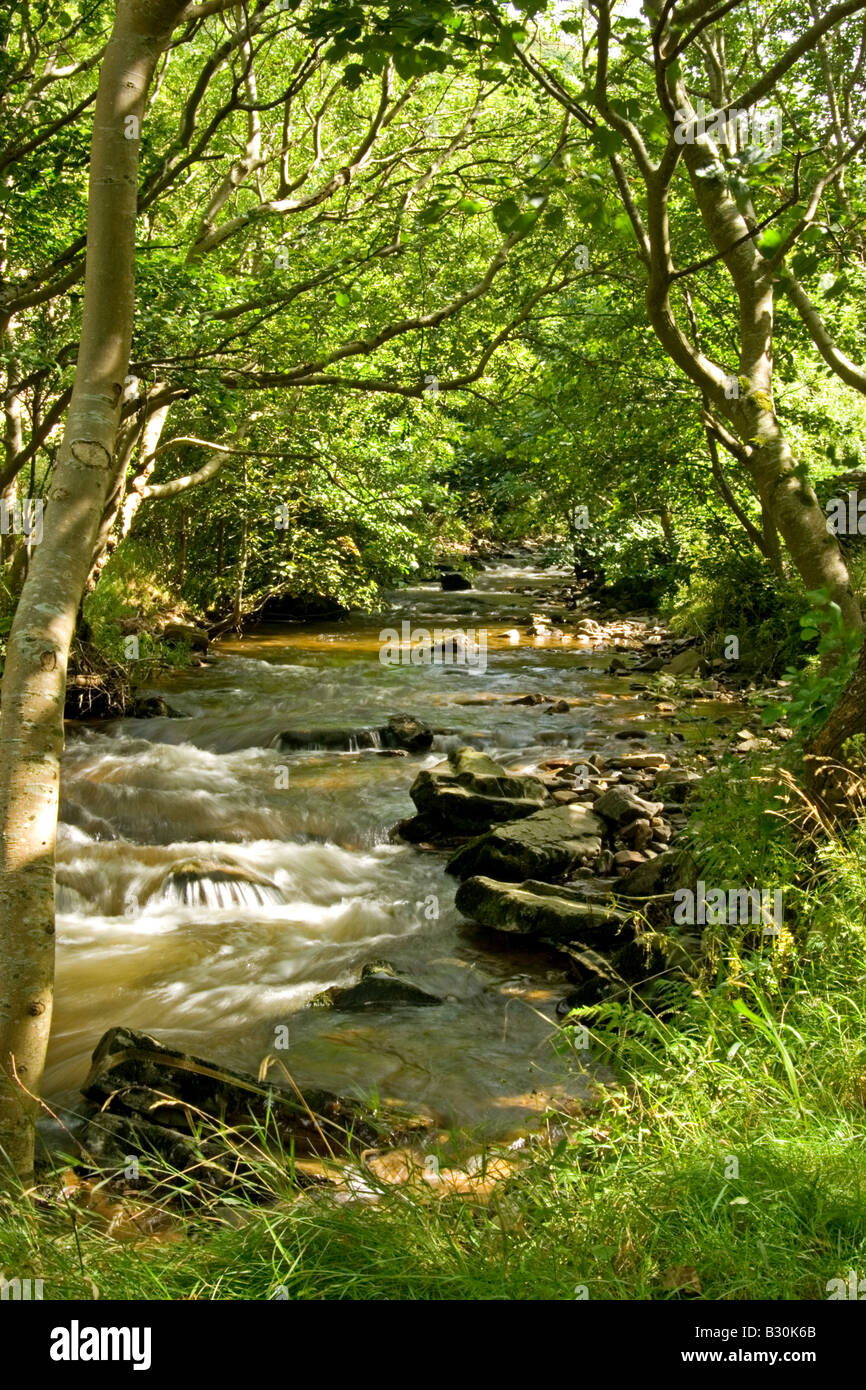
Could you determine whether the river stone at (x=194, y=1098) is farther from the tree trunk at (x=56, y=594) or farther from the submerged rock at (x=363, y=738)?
the submerged rock at (x=363, y=738)

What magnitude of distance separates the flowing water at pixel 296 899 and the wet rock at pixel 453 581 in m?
10.6

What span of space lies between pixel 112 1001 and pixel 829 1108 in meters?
4.41

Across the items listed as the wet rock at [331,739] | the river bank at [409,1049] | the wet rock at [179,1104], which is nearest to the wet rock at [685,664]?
the river bank at [409,1049]

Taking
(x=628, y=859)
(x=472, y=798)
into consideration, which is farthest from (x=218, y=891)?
(x=628, y=859)

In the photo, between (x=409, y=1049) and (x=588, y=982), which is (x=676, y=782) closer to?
Answer: (x=588, y=982)

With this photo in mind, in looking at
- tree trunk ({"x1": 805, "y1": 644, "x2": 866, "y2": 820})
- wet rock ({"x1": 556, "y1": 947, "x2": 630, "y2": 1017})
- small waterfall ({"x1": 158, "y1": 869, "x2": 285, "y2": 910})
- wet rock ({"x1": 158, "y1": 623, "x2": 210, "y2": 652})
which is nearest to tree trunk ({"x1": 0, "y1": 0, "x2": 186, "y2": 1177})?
wet rock ({"x1": 556, "y1": 947, "x2": 630, "y2": 1017})

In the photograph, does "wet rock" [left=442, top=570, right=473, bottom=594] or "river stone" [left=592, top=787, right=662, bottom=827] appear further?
"wet rock" [left=442, top=570, right=473, bottom=594]

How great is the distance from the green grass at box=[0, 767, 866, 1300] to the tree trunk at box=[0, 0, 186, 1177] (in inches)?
23.1

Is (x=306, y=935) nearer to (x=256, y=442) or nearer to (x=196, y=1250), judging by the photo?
(x=196, y=1250)

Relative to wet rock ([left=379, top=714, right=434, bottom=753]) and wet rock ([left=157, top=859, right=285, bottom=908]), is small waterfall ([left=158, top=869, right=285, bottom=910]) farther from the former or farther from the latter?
wet rock ([left=379, top=714, right=434, bottom=753])

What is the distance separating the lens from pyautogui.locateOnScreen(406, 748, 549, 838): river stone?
8.93 m

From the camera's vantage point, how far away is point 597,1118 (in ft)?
13.3

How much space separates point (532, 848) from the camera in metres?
7.63

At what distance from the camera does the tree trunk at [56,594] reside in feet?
10.6
